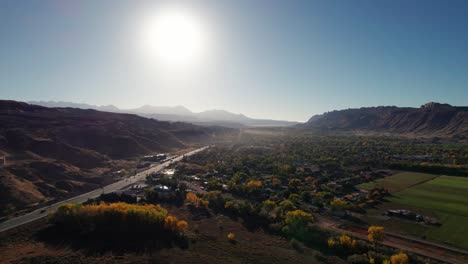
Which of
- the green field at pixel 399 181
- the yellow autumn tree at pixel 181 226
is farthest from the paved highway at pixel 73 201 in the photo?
the green field at pixel 399 181

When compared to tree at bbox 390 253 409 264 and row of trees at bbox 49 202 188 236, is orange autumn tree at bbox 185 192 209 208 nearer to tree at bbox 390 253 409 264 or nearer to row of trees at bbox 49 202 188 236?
row of trees at bbox 49 202 188 236

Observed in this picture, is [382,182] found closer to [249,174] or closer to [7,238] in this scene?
[249,174]

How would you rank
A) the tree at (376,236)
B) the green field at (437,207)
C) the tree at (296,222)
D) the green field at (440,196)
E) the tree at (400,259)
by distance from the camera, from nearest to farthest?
the tree at (400,259) → the tree at (376,236) → the green field at (437,207) → the tree at (296,222) → the green field at (440,196)

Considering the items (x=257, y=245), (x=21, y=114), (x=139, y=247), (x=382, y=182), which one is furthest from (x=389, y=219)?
(x=21, y=114)

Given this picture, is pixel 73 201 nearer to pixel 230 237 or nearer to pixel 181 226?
pixel 181 226

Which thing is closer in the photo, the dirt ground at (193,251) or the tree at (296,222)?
the dirt ground at (193,251)

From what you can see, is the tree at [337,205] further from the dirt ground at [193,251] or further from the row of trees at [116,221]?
the row of trees at [116,221]
